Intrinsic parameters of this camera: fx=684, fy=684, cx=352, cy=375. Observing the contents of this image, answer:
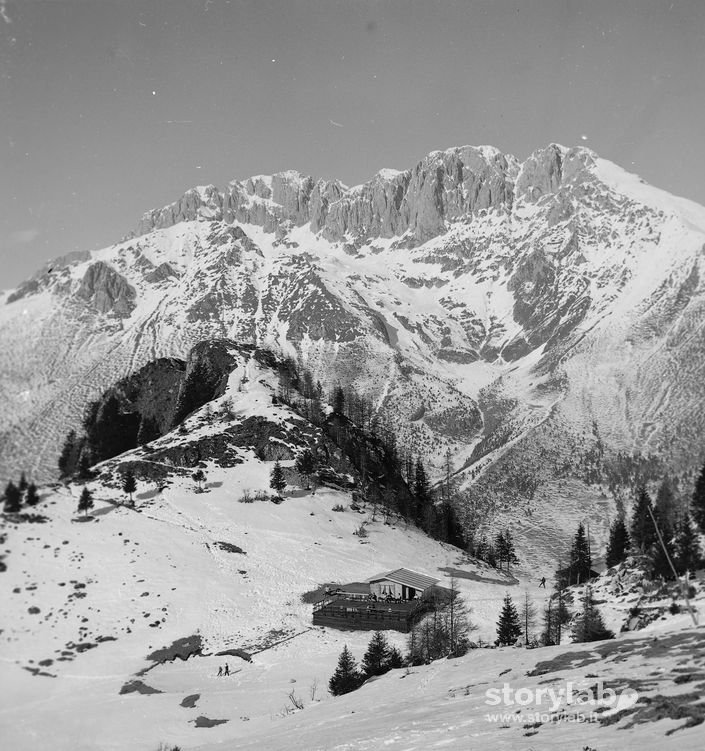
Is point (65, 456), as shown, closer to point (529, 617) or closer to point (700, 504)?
point (529, 617)

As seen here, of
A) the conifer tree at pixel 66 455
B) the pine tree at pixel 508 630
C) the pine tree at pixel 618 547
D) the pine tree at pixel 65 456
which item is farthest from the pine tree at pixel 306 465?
the pine tree at pixel 65 456

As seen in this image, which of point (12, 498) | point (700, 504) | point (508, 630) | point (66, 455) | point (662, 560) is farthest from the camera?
point (700, 504)

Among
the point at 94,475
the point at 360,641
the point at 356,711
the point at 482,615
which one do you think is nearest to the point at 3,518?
the point at 356,711

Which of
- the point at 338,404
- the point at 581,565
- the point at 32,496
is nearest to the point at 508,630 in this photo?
the point at 32,496

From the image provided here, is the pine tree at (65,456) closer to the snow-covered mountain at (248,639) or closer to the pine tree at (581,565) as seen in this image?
the snow-covered mountain at (248,639)

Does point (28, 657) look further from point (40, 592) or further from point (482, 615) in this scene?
point (482, 615)

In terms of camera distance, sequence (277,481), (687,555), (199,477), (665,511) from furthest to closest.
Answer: (665,511) < (277,481) < (199,477) < (687,555)

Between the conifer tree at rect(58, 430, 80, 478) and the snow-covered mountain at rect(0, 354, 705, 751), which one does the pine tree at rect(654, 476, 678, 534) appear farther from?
the conifer tree at rect(58, 430, 80, 478)

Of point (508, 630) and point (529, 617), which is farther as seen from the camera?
point (529, 617)

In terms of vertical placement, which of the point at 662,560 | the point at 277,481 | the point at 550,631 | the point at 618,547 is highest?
the point at 277,481
